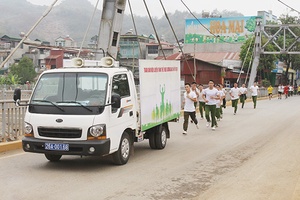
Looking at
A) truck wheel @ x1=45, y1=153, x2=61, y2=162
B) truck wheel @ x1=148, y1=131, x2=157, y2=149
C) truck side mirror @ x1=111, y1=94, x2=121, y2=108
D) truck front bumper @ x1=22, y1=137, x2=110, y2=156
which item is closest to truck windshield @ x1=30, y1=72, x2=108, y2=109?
truck side mirror @ x1=111, y1=94, x2=121, y2=108

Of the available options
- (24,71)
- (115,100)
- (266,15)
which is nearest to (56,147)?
(115,100)

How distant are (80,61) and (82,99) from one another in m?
1.16

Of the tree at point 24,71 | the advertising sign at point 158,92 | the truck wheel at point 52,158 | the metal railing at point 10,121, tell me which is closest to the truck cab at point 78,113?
the truck wheel at point 52,158

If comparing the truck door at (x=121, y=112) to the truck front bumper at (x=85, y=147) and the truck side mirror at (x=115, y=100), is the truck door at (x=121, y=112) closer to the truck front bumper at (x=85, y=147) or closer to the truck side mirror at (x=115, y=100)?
the truck side mirror at (x=115, y=100)

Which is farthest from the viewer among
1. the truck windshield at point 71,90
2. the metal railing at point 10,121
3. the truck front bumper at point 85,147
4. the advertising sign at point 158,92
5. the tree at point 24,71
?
the tree at point 24,71

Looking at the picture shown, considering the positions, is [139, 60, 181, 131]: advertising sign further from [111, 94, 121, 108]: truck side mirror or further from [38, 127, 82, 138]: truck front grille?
[38, 127, 82, 138]: truck front grille

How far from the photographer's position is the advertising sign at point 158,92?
9.95m

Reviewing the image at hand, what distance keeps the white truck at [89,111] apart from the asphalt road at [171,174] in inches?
18.5

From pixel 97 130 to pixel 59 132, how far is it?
0.70 meters

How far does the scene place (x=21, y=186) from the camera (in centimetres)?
720

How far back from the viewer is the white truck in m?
8.16

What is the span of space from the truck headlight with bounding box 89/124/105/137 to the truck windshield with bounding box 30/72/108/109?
43 cm

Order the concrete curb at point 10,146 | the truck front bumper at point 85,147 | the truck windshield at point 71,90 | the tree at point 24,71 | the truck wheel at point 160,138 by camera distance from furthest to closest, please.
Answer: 1. the tree at point 24,71
2. the truck wheel at point 160,138
3. the concrete curb at point 10,146
4. the truck windshield at point 71,90
5. the truck front bumper at point 85,147

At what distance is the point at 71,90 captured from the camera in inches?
344
